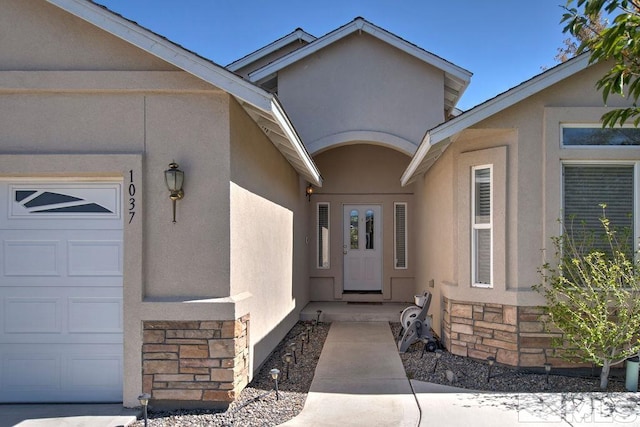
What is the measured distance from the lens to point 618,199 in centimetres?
628

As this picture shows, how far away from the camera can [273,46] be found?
39.2ft

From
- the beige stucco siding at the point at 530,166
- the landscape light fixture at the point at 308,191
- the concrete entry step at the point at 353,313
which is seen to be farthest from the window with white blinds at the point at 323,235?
the beige stucco siding at the point at 530,166

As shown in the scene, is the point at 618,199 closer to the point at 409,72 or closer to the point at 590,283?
the point at 590,283

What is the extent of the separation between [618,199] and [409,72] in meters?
5.44

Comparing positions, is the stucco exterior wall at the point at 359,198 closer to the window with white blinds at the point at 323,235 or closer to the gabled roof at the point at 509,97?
the window with white blinds at the point at 323,235

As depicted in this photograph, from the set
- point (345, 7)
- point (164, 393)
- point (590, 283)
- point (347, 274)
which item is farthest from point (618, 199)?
point (345, 7)

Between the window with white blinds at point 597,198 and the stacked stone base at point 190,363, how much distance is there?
15.2 ft

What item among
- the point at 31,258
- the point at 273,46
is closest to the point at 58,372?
the point at 31,258

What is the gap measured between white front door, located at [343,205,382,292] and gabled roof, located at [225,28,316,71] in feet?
14.6

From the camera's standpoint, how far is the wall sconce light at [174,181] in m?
5.01

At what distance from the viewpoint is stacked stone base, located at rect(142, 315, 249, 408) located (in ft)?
16.5

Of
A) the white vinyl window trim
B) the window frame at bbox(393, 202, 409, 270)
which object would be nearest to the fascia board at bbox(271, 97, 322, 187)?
the white vinyl window trim

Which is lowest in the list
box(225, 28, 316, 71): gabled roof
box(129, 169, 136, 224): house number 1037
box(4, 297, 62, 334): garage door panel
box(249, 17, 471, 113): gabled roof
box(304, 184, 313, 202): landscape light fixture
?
box(4, 297, 62, 334): garage door panel

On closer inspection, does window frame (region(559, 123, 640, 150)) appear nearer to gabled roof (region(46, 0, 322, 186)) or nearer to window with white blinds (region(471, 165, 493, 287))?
window with white blinds (region(471, 165, 493, 287))
